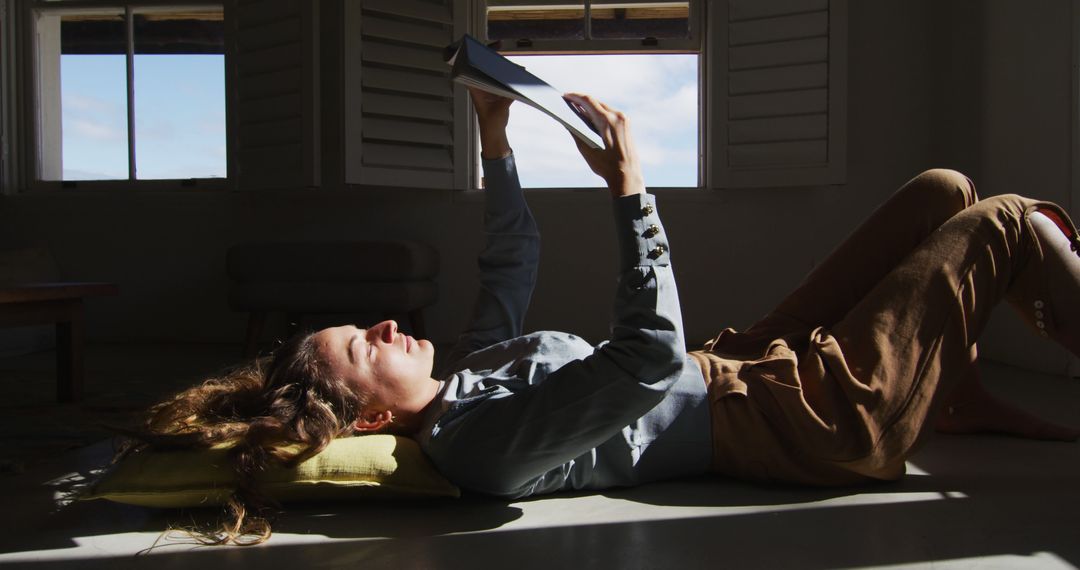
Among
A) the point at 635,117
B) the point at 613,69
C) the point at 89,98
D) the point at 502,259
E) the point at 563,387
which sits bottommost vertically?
the point at 563,387

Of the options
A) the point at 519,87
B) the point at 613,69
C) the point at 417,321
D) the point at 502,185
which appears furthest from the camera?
the point at 613,69

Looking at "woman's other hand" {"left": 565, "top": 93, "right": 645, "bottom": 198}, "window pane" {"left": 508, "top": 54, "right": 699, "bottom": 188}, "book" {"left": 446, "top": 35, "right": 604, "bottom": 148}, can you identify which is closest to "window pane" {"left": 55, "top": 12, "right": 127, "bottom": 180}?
"window pane" {"left": 508, "top": 54, "right": 699, "bottom": 188}

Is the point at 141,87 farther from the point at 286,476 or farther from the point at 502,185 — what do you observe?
the point at 286,476

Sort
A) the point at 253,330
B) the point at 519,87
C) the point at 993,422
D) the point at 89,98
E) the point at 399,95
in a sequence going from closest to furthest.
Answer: the point at 519,87
the point at 993,422
the point at 253,330
the point at 399,95
the point at 89,98

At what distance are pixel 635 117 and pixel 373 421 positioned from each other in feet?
12.0

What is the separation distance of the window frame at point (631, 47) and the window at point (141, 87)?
1.59m

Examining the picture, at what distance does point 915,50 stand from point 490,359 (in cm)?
384

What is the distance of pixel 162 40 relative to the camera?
193 inches

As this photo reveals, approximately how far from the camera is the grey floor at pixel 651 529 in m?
1.18

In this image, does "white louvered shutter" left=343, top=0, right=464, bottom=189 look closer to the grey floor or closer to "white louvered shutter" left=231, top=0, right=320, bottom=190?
"white louvered shutter" left=231, top=0, right=320, bottom=190

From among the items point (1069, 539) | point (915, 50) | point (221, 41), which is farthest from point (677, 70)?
point (1069, 539)

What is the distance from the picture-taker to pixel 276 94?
4.47 m

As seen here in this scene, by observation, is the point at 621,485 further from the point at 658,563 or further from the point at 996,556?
the point at 996,556

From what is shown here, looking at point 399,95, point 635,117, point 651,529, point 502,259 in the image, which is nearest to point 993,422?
point 651,529
